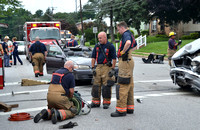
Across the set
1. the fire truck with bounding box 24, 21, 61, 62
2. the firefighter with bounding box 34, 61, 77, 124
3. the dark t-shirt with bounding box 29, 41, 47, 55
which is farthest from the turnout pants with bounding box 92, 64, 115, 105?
the fire truck with bounding box 24, 21, 61, 62

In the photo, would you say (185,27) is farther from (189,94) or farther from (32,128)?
(32,128)

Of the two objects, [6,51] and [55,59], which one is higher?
[6,51]

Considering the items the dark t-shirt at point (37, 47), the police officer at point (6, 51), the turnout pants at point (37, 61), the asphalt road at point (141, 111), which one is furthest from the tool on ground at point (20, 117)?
the police officer at point (6, 51)

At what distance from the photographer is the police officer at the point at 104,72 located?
25.4 ft

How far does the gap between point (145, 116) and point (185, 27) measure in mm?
46869

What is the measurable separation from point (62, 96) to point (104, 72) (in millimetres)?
1601

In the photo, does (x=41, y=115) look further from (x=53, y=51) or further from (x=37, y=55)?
(x=37, y=55)

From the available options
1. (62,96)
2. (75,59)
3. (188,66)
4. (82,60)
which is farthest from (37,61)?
(62,96)

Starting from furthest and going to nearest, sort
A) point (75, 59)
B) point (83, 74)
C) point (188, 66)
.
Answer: point (75, 59), point (83, 74), point (188, 66)

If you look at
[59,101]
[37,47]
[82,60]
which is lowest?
[59,101]

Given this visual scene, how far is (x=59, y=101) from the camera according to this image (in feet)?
21.5

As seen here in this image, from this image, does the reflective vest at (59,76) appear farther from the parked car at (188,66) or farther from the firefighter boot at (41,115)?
the parked car at (188,66)

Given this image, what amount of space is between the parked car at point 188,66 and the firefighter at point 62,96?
387 cm

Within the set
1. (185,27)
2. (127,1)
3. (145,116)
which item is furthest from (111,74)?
(185,27)
